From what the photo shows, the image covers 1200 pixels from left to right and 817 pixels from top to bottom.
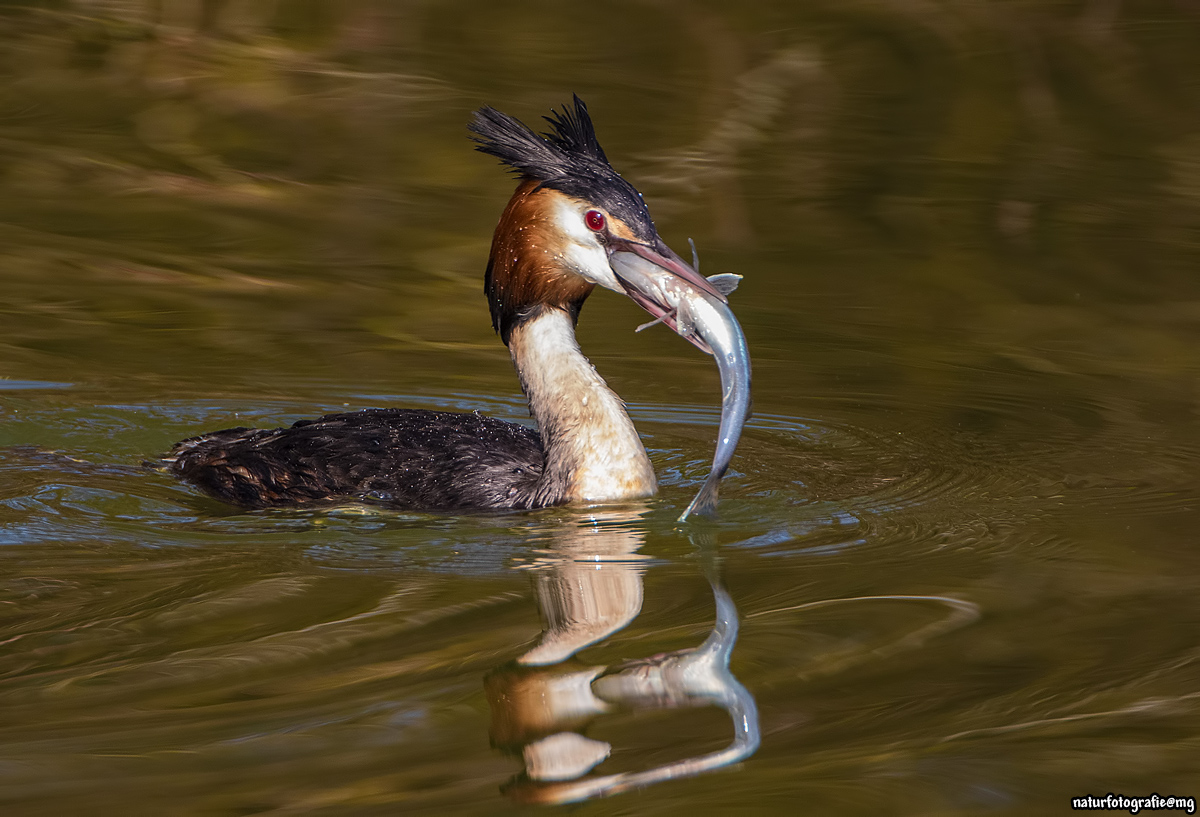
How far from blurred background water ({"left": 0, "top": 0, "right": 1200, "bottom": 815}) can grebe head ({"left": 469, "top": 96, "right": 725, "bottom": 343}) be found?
3.15ft

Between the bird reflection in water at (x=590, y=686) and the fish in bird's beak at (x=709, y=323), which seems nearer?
the bird reflection in water at (x=590, y=686)

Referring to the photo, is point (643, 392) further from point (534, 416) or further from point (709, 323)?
point (709, 323)

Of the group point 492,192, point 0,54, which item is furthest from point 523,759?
point 0,54

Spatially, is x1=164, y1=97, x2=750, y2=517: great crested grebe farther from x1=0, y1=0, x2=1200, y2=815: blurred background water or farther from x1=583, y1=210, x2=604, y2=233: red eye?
x1=0, y1=0, x2=1200, y2=815: blurred background water

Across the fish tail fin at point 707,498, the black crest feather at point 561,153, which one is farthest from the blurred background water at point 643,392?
the black crest feather at point 561,153

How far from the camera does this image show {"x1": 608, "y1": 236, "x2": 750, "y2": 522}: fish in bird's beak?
594 centimetres

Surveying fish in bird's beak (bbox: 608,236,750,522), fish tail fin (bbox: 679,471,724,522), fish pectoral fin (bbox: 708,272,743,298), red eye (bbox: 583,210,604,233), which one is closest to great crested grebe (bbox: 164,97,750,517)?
red eye (bbox: 583,210,604,233)

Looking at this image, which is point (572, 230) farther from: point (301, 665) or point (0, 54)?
point (0, 54)

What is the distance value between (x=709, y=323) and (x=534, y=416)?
4.30 feet

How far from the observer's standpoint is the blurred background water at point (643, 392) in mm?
4453

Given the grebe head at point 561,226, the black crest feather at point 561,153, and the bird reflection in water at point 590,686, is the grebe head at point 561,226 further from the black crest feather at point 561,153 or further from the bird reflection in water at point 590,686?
the bird reflection in water at point 590,686

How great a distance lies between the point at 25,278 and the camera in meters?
10.6

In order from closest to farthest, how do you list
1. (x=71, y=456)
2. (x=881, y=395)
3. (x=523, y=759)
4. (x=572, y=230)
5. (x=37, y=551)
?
(x=523, y=759) → (x=37, y=551) → (x=572, y=230) → (x=71, y=456) → (x=881, y=395)

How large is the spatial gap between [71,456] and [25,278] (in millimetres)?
3311
